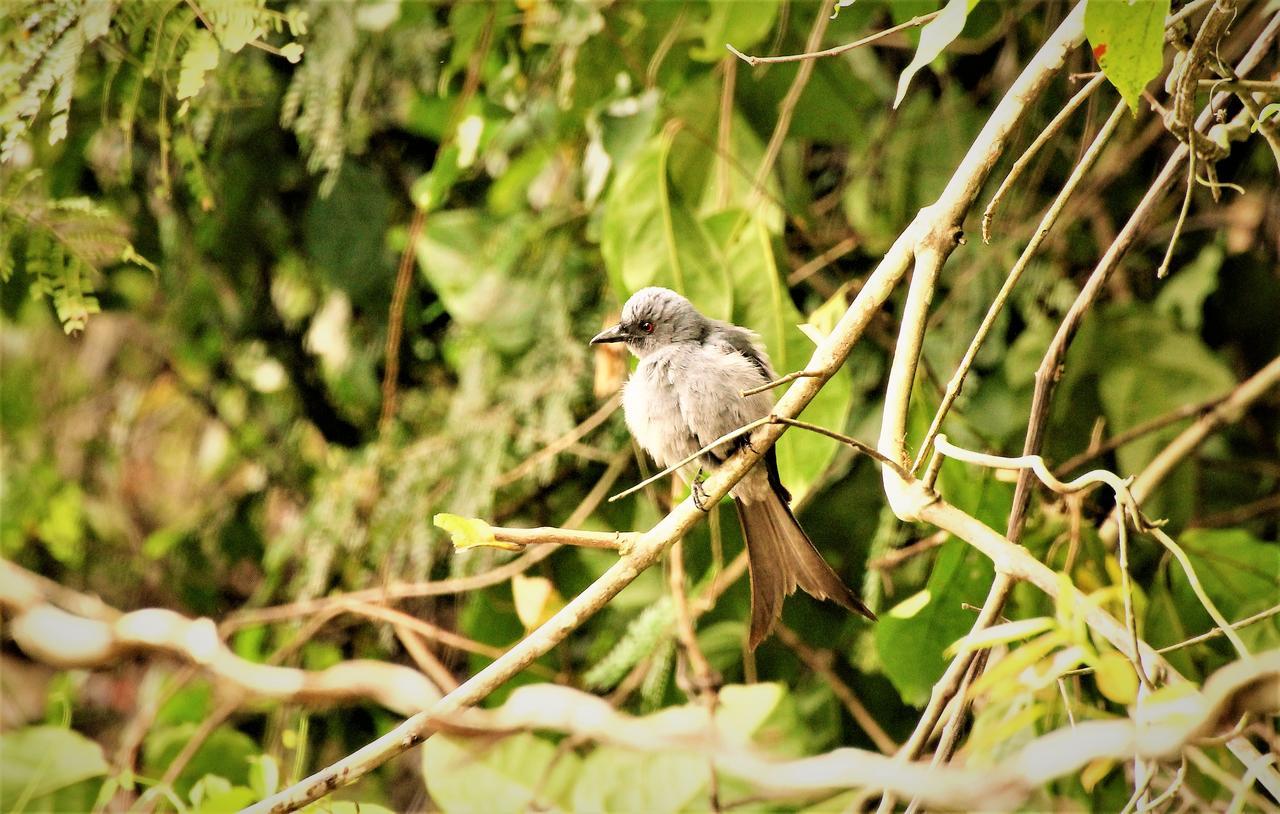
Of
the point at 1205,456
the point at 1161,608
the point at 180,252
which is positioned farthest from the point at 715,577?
the point at 180,252

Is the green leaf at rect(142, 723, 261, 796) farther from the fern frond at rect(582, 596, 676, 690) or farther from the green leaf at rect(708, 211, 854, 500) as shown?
the green leaf at rect(708, 211, 854, 500)

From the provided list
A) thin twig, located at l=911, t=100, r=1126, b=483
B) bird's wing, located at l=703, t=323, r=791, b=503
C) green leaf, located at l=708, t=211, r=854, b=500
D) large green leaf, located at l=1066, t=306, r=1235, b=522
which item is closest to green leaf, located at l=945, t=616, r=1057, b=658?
thin twig, located at l=911, t=100, r=1126, b=483

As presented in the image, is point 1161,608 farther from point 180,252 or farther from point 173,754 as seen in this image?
point 180,252

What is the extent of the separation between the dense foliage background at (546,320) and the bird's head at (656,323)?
77 mm

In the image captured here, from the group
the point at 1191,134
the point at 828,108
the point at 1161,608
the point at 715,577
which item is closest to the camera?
the point at 1191,134

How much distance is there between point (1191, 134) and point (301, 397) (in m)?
2.96

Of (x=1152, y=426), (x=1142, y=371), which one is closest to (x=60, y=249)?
(x=1152, y=426)

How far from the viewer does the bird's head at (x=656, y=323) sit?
2.32 meters

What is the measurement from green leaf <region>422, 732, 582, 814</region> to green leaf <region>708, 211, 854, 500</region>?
77cm

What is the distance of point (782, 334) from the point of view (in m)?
2.36

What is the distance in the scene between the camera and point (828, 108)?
2896 millimetres

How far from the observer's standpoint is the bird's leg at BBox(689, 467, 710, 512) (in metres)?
1.60

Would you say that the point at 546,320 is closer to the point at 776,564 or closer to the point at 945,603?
the point at 776,564

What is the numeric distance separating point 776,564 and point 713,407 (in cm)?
34
